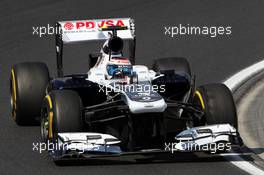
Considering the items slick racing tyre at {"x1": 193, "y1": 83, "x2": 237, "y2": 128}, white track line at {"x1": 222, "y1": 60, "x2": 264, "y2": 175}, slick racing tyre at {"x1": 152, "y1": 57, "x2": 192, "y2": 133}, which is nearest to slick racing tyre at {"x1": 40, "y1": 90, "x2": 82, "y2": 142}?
slick racing tyre at {"x1": 152, "y1": 57, "x2": 192, "y2": 133}

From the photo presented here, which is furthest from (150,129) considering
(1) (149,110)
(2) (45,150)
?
(2) (45,150)

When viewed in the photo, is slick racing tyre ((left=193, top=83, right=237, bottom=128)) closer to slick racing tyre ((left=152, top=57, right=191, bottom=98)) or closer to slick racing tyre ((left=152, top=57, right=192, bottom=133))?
slick racing tyre ((left=152, top=57, right=192, bottom=133))

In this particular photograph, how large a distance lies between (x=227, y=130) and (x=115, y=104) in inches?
66.2

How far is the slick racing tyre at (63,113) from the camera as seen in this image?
45.7ft

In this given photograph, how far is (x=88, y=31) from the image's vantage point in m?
16.8

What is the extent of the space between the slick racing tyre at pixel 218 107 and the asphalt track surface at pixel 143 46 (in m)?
0.55

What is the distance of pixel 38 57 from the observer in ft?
71.4

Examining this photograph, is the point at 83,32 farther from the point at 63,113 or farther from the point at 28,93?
the point at 63,113

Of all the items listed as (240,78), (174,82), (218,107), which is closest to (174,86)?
(174,82)

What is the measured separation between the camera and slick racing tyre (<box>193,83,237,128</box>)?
14.4 m

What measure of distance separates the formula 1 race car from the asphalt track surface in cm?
31

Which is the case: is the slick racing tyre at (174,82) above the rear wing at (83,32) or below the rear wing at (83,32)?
below

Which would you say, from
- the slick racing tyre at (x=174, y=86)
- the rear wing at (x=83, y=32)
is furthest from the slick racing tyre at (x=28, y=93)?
the slick racing tyre at (x=174, y=86)

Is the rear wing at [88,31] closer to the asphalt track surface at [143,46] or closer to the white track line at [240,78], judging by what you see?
the asphalt track surface at [143,46]
